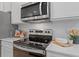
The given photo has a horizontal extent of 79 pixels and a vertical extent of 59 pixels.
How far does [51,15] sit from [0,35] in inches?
57.0

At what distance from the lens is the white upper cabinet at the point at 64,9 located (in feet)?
5.00

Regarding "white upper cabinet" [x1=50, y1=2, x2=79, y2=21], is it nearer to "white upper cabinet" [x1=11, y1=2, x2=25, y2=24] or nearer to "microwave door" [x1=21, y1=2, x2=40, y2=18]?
"microwave door" [x1=21, y1=2, x2=40, y2=18]

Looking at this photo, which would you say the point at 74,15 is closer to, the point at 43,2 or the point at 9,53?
the point at 43,2

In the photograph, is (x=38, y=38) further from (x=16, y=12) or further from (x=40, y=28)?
(x=16, y=12)

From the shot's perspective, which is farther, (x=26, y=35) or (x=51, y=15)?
(x=26, y=35)

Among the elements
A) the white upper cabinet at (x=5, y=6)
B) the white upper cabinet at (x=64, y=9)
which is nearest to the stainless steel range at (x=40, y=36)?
the white upper cabinet at (x=64, y=9)

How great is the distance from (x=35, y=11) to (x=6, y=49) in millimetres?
1106

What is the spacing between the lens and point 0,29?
105 inches

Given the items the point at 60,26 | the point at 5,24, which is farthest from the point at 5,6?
the point at 60,26

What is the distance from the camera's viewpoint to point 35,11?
1987mm

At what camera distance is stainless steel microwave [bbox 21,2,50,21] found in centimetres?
181

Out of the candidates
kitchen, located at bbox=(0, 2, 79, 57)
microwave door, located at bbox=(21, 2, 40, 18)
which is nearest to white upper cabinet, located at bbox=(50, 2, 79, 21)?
kitchen, located at bbox=(0, 2, 79, 57)

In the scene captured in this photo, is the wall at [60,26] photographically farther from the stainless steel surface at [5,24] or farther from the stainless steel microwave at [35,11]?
the stainless steel surface at [5,24]

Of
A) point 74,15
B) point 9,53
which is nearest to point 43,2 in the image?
point 74,15
